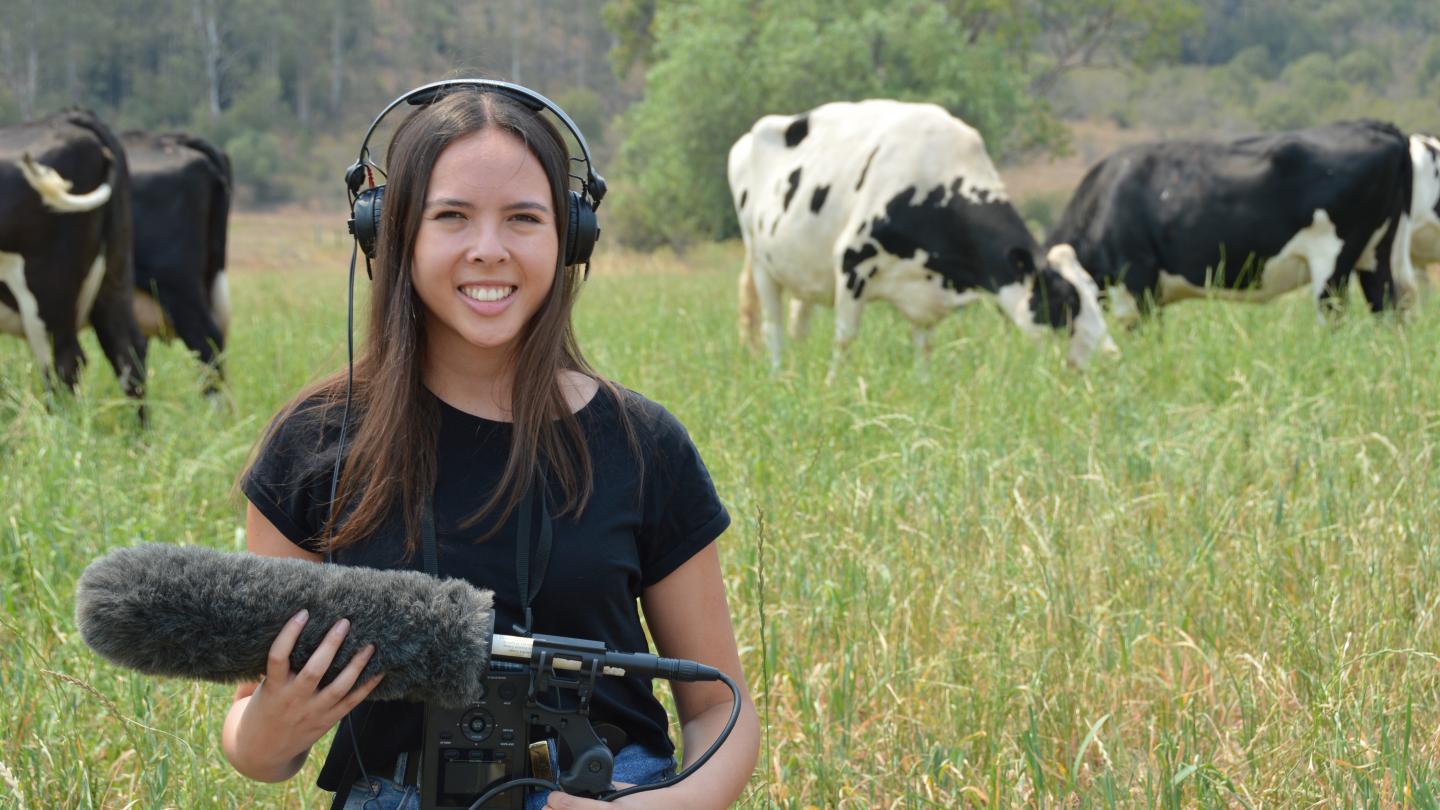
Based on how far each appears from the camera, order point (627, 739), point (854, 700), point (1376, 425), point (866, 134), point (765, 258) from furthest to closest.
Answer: point (765, 258) < point (866, 134) < point (1376, 425) < point (854, 700) < point (627, 739)

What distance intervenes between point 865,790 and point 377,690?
164cm

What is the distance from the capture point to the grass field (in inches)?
113

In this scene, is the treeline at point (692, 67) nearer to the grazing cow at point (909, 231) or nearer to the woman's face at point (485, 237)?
the woman's face at point (485, 237)

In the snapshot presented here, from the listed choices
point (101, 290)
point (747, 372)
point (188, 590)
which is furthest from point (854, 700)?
point (101, 290)

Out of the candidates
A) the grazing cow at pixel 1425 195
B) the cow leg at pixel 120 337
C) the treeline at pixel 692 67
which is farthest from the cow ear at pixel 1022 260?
the treeline at pixel 692 67

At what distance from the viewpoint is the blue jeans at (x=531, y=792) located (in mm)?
1862

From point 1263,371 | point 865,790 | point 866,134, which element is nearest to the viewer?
point 865,790

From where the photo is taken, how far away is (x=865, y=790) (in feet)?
9.88

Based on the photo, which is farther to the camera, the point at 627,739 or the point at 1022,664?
the point at 1022,664

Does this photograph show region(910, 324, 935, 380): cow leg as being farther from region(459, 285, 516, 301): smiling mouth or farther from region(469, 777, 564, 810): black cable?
region(469, 777, 564, 810): black cable

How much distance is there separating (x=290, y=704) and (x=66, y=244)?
611 cm

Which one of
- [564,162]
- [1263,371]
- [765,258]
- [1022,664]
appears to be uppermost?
[564,162]

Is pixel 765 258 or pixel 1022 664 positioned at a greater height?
pixel 1022 664

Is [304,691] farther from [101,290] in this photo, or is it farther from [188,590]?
[101,290]
